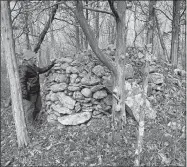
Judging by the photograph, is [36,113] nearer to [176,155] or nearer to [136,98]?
[136,98]

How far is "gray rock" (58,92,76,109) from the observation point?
16.1 ft

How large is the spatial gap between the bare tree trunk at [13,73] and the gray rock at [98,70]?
2221 millimetres

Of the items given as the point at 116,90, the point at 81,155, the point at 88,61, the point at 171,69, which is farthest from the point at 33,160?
the point at 171,69

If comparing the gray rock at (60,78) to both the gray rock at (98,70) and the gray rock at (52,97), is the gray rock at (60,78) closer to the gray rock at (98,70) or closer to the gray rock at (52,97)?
the gray rock at (52,97)

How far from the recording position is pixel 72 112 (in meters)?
4.93

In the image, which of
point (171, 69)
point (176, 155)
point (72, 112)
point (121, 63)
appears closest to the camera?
point (176, 155)

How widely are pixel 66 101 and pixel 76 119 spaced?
649mm

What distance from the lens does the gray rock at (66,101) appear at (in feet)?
16.1

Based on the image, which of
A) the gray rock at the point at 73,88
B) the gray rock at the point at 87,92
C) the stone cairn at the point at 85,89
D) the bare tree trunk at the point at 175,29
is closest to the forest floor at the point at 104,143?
the stone cairn at the point at 85,89

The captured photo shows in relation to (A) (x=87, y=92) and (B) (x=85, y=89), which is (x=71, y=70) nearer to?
(B) (x=85, y=89)

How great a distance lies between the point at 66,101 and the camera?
4.97 meters

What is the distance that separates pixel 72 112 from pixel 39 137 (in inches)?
46.2

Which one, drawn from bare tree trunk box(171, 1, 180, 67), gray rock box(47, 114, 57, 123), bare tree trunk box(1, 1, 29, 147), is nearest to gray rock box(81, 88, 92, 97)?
gray rock box(47, 114, 57, 123)

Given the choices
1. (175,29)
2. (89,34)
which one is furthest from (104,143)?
(175,29)
